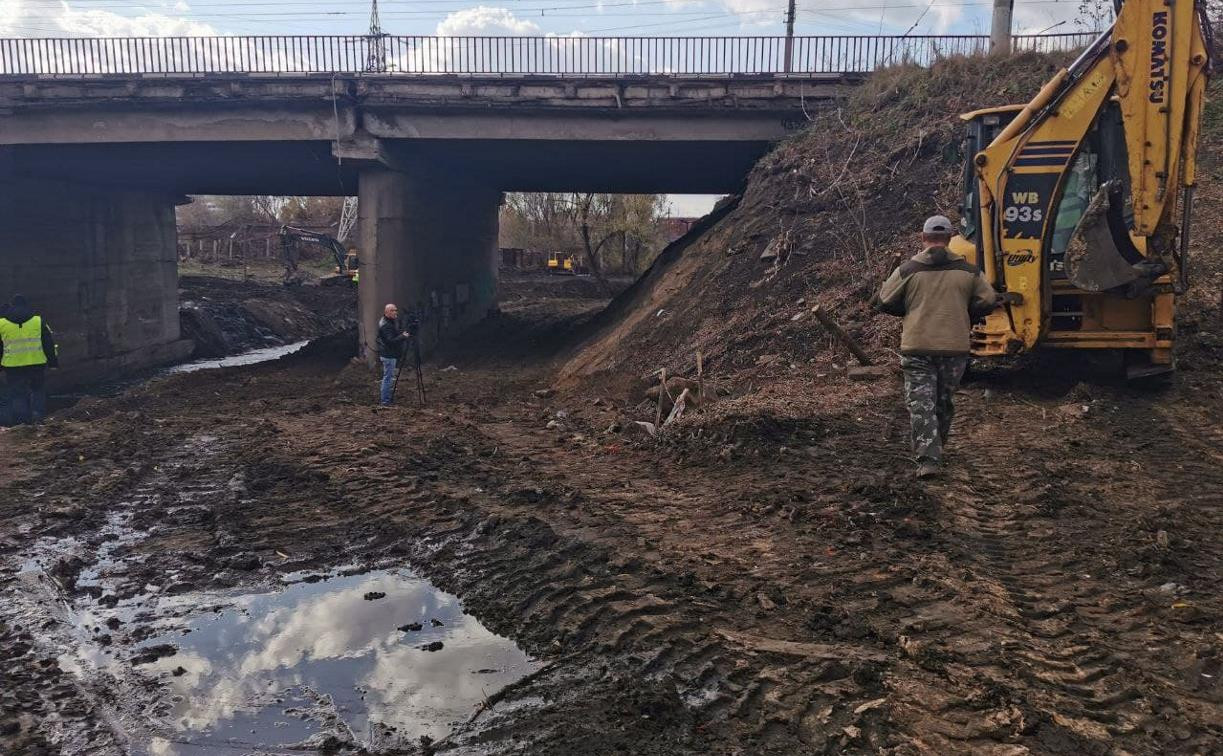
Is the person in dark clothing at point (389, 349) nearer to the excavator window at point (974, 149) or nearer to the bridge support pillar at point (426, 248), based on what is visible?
the bridge support pillar at point (426, 248)

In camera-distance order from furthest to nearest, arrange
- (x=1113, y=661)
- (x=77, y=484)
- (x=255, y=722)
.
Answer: (x=77, y=484) → (x=255, y=722) → (x=1113, y=661)

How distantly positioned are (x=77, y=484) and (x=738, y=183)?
19.4 m

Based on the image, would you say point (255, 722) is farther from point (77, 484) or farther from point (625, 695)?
point (77, 484)

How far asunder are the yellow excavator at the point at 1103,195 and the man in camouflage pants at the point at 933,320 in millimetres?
2151

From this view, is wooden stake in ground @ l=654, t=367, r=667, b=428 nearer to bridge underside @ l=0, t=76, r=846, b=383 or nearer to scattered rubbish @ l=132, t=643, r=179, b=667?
scattered rubbish @ l=132, t=643, r=179, b=667

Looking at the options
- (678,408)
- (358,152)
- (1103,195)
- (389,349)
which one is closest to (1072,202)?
(1103,195)

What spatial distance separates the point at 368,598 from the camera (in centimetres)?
615

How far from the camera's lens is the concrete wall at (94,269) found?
22.0 m

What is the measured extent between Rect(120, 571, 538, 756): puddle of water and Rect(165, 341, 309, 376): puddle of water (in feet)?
68.6

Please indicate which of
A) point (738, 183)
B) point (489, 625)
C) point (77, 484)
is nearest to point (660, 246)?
point (738, 183)

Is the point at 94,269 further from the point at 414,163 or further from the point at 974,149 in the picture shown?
the point at 974,149

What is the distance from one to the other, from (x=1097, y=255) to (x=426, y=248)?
17.0 m

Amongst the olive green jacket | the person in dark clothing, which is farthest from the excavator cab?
the person in dark clothing

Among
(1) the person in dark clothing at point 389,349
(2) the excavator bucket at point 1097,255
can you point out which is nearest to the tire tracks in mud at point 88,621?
(1) the person in dark clothing at point 389,349
